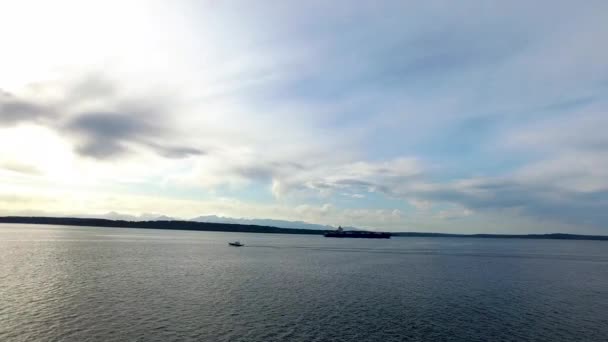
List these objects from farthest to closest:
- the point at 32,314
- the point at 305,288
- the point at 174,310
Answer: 1. the point at 305,288
2. the point at 174,310
3. the point at 32,314

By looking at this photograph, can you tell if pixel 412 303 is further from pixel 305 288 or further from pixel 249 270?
pixel 249 270

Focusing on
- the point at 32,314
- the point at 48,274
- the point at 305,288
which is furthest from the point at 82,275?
the point at 305,288

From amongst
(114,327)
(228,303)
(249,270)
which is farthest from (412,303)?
(249,270)

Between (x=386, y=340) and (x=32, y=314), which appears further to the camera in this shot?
(x=32, y=314)

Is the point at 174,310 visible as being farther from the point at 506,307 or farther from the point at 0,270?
the point at 0,270

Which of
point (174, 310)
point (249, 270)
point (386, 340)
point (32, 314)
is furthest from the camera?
point (249, 270)

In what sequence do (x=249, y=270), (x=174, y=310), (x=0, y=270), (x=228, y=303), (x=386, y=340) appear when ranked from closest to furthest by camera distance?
(x=386, y=340)
(x=174, y=310)
(x=228, y=303)
(x=0, y=270)
(x=249, y=270)

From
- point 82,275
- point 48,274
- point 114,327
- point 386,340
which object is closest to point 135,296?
point 114,327

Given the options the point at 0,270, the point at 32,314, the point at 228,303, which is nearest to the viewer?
the point at 32,314

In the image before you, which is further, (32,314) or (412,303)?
(412,303)
